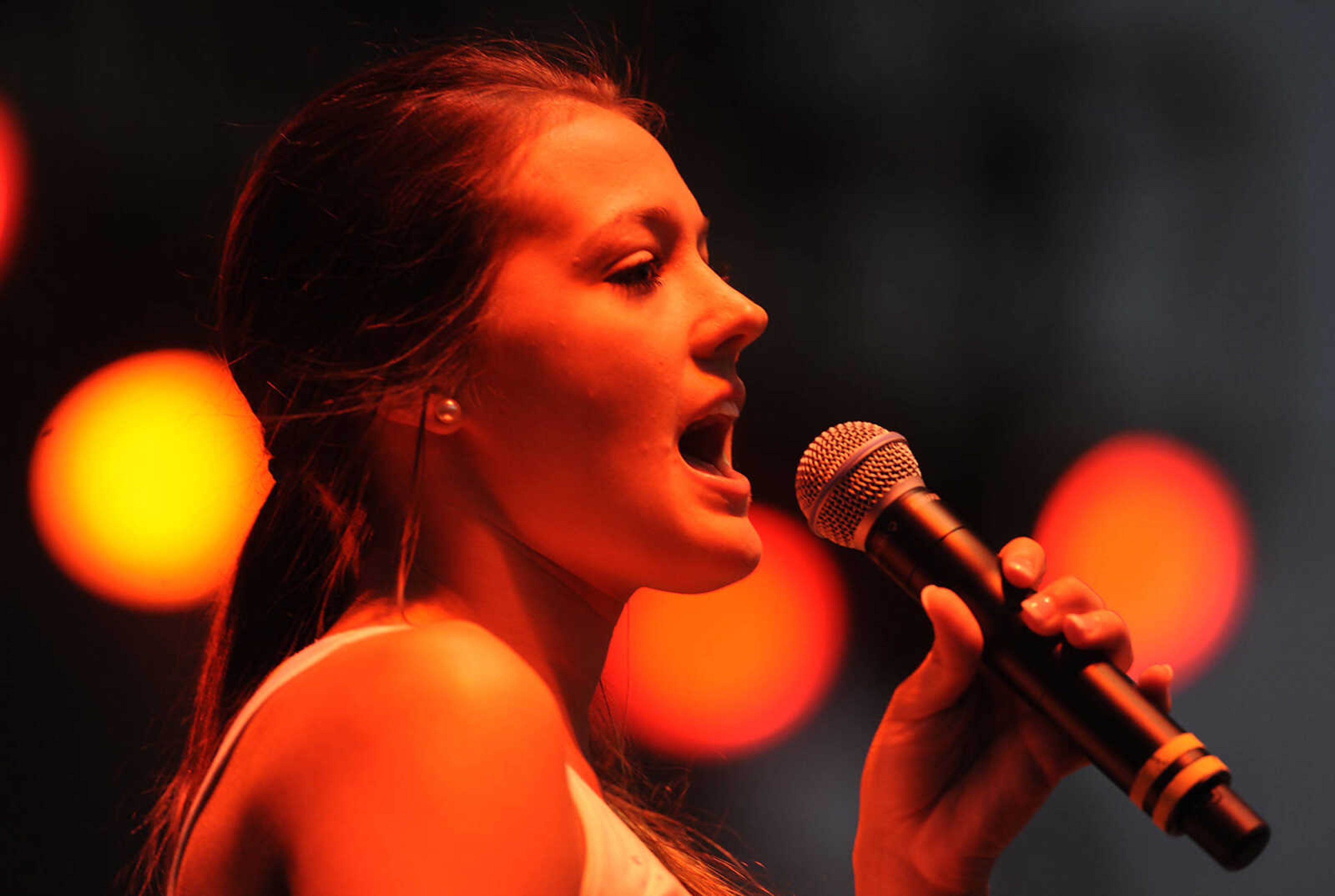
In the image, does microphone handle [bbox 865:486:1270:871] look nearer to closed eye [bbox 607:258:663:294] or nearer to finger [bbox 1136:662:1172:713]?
finger [bbox 1136:662:1172:713]

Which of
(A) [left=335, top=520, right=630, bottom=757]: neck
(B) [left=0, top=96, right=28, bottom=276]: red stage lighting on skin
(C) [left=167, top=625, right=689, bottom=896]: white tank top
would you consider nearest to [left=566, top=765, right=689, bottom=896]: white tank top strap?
(C) [left=167, top=625, right=689, bottom=896]: white tank top

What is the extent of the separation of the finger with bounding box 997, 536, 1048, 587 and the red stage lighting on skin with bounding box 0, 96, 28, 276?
167cm

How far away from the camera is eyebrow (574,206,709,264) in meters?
1.15

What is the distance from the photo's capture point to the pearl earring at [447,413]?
44.3 inches

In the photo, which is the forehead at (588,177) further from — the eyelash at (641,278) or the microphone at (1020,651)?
the microphone at (1020,651)

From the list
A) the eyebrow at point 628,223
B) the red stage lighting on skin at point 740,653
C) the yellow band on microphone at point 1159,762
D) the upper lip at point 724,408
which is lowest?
the red stage lighting on skin at point 740,653

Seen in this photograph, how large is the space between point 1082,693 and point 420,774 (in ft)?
1.71

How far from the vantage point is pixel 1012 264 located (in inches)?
96.0

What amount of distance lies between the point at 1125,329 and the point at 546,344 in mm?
1630

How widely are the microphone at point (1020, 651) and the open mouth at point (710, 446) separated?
85mm

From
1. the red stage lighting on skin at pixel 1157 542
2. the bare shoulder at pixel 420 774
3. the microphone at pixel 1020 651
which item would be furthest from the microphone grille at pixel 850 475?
the red stage lighting on skin at pixel 1157 542

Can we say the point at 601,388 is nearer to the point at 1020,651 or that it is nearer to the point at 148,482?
the point at 1020,651

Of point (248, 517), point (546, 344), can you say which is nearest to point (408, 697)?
point (546, 344)

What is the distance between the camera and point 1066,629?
101 cm
